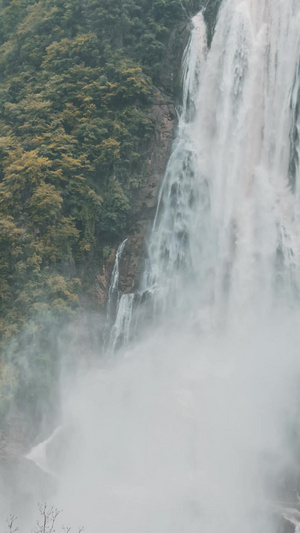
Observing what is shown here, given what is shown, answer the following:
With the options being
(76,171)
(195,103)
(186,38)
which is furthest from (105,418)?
(186,38)

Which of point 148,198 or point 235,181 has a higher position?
point 235,181

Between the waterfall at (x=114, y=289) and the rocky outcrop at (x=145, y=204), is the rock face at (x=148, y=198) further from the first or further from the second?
the waterfall at (x=114, y=289)

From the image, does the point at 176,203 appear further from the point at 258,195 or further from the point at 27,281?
the point at 27,281

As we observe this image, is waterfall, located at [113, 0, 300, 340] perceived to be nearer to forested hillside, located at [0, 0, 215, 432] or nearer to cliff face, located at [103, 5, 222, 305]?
cliff face, located at [103, 5, 222, 305]

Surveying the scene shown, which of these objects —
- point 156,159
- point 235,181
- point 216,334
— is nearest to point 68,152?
point 156,159

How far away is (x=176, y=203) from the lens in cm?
2606

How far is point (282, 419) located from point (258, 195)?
8528 mm

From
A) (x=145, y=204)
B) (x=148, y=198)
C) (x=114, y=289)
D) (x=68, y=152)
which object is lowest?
(x=114, y=289)

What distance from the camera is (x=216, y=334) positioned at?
23969mm

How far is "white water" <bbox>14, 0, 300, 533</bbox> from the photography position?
63.7 ft

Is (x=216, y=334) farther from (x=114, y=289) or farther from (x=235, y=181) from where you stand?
(x=235, y=181)

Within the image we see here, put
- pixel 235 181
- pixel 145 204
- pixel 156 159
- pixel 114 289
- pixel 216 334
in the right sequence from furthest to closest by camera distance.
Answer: pixel 156 159 → pixel 145 204 → pixel 114 289 → pixel 235 181 → pixel 216 334

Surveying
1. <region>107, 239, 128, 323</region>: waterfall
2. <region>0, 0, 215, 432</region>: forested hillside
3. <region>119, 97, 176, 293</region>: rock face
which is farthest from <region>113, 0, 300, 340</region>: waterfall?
<region>0, 0, 215, 432</region>: forested hillside

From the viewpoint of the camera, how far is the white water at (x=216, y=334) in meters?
Answer: 19.4
